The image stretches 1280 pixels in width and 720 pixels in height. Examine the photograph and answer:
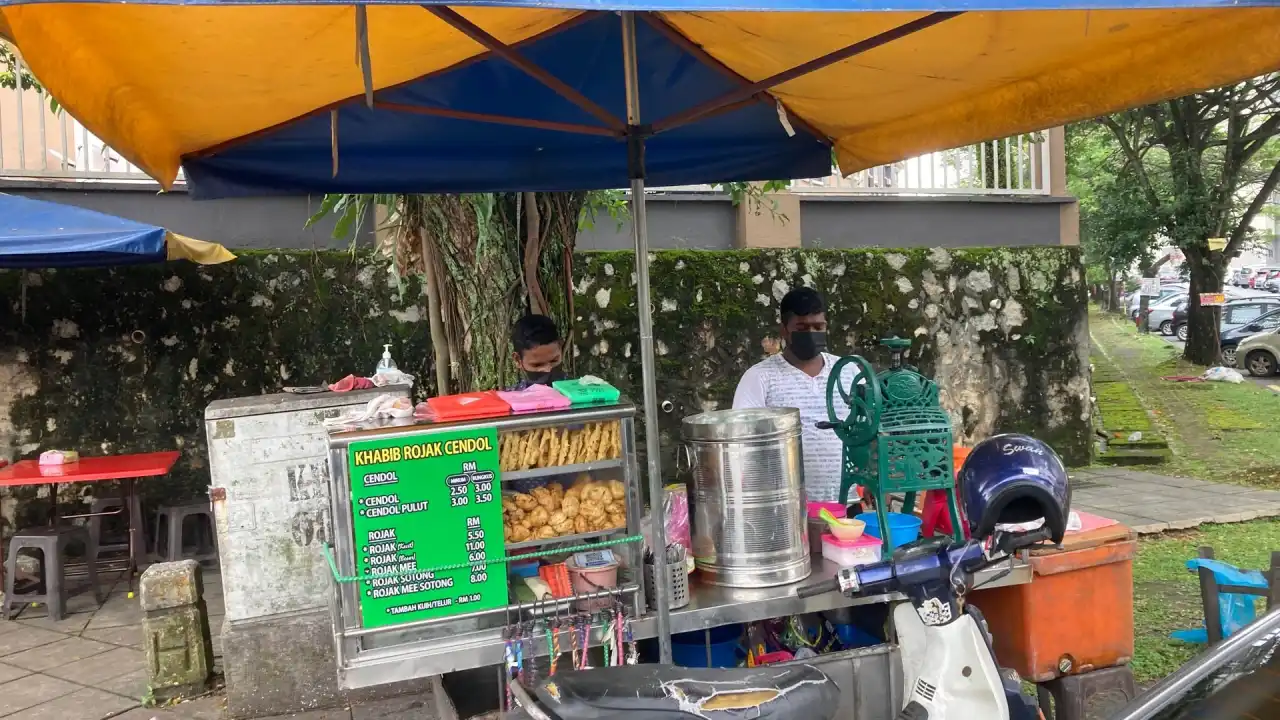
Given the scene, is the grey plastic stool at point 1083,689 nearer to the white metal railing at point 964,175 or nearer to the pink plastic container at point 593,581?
the pink plastic container at point 593,581

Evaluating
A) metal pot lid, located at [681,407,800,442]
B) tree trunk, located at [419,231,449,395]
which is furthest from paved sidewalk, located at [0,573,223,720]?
metal pot lid, located at [681,407,800,442]

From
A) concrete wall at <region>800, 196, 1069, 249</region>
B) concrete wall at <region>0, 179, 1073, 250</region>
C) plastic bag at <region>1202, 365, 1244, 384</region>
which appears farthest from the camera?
plastic bag at <region>1202, 365, 1244, 384</region>

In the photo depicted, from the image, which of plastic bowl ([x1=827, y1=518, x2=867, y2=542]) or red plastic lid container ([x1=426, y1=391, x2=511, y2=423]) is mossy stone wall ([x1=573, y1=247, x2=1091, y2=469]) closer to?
plastic bowl ([x1=827, y1=518, x2=867, y2=542])

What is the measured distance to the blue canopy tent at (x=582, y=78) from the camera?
2.25 meters

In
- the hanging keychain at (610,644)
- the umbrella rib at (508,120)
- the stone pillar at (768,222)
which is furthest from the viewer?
the stone pillar at (768,222)

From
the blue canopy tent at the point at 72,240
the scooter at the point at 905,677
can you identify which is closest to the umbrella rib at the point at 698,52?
the scooter at the point at 905,677

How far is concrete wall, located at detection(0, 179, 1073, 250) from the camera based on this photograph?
6.70m

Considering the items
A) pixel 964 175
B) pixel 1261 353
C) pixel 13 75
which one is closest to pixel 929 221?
A: pixel 964 175

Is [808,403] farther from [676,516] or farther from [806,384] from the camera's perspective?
[676,516]

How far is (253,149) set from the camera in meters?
3.33

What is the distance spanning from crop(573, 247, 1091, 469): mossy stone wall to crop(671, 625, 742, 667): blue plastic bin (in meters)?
3.13

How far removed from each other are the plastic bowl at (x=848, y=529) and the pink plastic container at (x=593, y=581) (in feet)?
2.33

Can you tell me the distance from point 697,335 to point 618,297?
2.23 feet

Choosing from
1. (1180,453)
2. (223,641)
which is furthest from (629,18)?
(1180,453)
